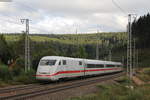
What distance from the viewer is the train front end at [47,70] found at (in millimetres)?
23578

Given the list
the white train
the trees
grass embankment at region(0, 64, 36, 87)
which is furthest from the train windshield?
the trees

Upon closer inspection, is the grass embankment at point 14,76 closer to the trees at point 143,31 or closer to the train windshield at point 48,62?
the train windshield at point 48,62

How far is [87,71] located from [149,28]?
7560 cm

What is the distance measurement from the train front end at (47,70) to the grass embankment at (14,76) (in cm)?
255

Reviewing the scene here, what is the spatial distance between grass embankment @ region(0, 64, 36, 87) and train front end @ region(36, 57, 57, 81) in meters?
2.55

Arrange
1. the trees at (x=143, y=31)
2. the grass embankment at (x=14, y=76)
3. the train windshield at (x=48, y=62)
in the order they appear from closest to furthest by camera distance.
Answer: the train windshield at (x=48, y=62)
the grass embankment at (x=14, y=76)
the trees at (x=143, y=31)

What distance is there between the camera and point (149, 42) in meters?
108

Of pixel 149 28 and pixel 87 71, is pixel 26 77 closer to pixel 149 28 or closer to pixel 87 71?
pixel 87 71

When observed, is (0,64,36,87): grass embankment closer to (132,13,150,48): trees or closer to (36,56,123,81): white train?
(36,56,123,81): white train

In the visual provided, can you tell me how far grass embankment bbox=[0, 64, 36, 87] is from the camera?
24.7m

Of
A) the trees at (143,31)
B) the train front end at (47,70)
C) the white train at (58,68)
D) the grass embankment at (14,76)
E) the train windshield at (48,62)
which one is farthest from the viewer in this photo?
the trees at (143,31)

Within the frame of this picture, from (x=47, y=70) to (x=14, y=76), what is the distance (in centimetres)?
555

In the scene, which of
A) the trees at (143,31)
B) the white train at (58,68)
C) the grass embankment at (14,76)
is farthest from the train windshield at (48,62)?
the trees at (143,31)

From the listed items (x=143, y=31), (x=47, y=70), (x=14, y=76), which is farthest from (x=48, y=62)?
(x=143, y=31)
